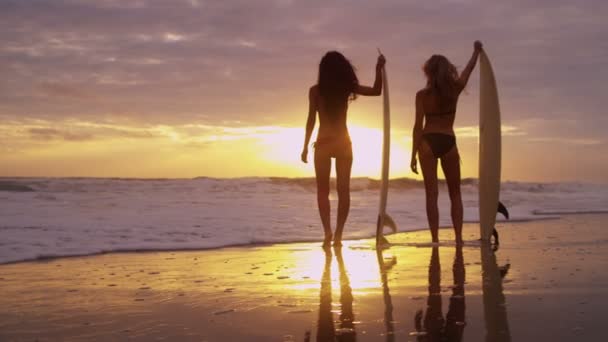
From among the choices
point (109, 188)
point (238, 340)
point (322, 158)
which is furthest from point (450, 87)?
point (109, 188)

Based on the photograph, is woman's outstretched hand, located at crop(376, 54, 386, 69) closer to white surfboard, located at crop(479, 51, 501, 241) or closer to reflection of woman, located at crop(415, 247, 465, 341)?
white surfboard, located at crop(479, 51, 501, 241)

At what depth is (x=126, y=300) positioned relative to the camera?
3.18 meters

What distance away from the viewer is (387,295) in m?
3.17

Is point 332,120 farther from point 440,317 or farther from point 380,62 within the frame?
point 440,317

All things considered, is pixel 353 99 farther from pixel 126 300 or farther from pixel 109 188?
pixel 109 188

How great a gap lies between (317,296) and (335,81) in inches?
122

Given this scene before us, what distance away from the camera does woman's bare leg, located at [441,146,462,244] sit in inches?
230

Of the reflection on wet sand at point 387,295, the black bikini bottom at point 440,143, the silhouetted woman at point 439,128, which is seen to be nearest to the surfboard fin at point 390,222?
the silhouetted woman at point 439,128

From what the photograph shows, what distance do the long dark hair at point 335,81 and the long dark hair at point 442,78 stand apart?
0.69 metres

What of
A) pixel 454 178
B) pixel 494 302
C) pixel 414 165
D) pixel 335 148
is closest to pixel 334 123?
pixel 335 148

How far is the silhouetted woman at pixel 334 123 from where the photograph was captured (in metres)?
5.91

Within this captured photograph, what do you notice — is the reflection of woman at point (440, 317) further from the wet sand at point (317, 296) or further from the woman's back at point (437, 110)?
the woman's back at point (437, 110)

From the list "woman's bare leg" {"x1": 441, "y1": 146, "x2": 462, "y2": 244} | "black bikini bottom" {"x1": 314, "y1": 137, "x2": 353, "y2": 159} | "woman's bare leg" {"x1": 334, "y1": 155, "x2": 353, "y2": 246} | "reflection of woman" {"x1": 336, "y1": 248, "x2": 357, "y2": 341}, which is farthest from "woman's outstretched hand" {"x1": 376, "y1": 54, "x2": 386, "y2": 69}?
"reflection of woman" {"x1": 336, "y1": 248, "x2": 357, "y2": 341}

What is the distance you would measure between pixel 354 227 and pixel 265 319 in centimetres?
570
